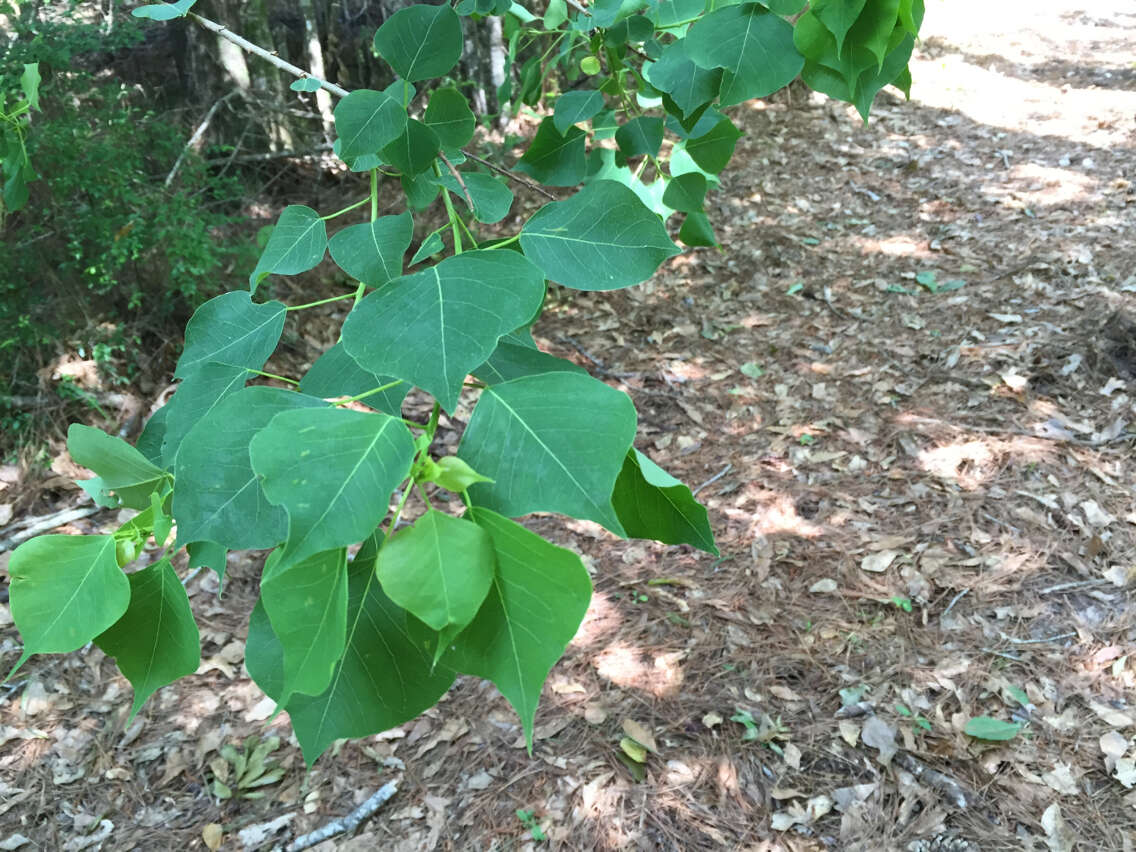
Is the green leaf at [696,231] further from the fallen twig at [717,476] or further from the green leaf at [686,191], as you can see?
the fallen twig at [717,476]

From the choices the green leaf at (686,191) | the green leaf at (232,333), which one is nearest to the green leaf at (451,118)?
the green leaf at (232,333)

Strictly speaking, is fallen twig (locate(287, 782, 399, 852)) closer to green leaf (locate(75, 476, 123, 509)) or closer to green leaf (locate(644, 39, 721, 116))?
green leaf (locate(75, 476, 123, 509))

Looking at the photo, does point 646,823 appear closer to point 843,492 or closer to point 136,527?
point 843,492

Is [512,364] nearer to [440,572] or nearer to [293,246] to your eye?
[440,572]

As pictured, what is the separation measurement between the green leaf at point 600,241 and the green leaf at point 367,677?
0.29 m

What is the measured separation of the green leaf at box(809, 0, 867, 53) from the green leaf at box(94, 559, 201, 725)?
0.73 meters

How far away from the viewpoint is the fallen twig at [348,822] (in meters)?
2.19

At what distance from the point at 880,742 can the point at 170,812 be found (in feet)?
6.97

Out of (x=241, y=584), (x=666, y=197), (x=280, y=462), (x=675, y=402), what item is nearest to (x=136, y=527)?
(x=280, y=462)

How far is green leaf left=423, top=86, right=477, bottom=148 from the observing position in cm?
85

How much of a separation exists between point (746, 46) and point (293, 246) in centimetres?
51

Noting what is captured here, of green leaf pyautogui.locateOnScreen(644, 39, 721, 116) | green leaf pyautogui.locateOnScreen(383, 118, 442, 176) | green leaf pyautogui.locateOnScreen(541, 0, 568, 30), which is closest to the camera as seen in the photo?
green leaf pyautogui.locateOnScreen(383, 118, 442, 176)

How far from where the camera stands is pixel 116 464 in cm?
63

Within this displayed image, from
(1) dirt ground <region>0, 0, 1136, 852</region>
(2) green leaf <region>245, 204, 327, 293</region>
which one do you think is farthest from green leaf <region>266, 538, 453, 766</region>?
(1) dirt ground <region>0, 0, 1136, 852</region>
